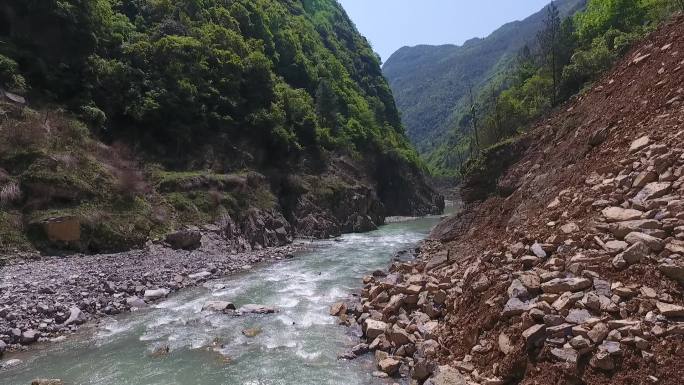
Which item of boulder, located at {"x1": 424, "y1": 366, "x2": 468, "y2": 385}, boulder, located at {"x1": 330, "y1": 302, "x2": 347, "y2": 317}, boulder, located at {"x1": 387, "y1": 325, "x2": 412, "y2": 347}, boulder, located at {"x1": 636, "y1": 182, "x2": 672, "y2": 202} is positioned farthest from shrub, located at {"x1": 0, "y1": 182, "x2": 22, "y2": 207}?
boulder, located at {"x1": 636, "y1": 182, "x2": 672, "y2": 202}

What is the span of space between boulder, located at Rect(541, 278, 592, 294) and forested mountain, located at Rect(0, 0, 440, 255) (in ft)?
76.9

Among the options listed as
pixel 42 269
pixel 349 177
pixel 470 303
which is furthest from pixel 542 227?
pixel 349 177

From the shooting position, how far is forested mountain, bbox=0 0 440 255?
2659cm

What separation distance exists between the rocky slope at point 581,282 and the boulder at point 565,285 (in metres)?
0.02

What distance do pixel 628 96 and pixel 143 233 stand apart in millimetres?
25582

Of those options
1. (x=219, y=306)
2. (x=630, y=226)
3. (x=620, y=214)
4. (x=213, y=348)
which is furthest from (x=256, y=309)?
(x=630, y=226)

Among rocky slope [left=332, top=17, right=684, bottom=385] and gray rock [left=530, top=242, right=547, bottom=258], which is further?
gray rock [left=530, top=242, right=547, bottom=258]

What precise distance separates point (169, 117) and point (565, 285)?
38.4 m

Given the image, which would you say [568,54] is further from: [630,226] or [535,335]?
[535,335]

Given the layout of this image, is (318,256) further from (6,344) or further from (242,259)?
(6,344)

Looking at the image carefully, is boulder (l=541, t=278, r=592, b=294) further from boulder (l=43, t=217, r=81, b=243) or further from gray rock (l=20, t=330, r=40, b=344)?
boulder (l=43, t=217, r=81, b=243)

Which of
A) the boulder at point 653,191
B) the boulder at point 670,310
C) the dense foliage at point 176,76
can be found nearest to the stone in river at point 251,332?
the boulder at point 670,310

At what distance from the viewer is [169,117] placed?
40.2m

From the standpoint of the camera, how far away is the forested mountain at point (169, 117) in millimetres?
26594
